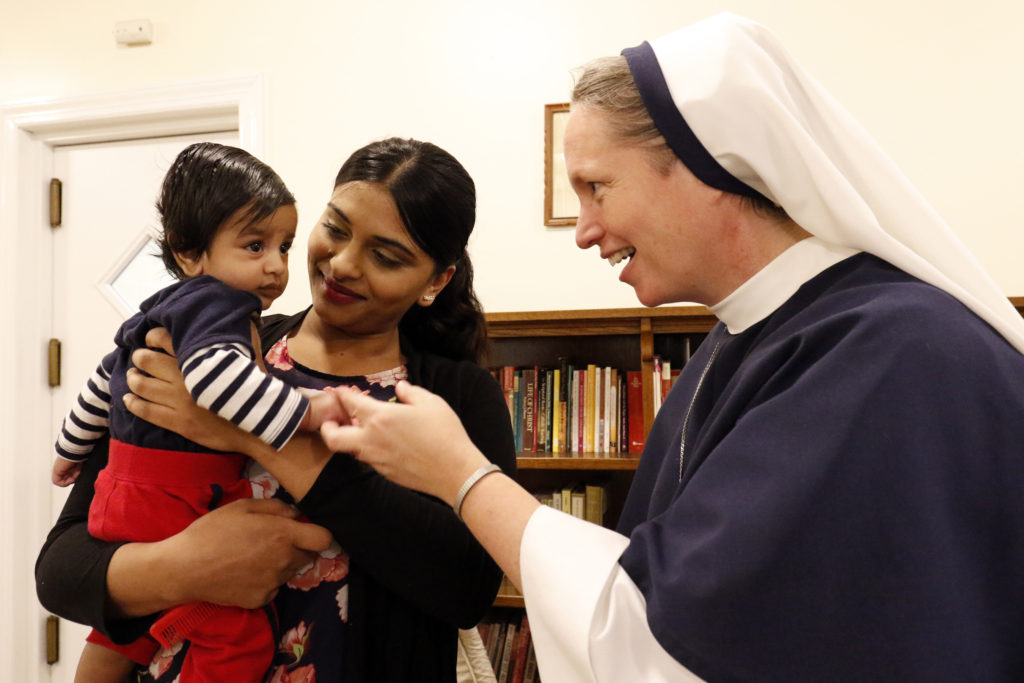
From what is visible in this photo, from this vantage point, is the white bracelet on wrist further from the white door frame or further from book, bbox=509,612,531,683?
the white door frame

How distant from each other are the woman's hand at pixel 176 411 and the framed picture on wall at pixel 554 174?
206 centimetres

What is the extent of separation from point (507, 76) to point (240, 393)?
2.40m

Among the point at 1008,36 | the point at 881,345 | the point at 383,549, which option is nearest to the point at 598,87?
the point at 881,345

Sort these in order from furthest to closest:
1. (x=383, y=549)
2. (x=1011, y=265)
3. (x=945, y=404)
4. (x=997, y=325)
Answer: (x=1011, y=265), (x=383, y=549), (x=997, y=325), (x=945, y=404)

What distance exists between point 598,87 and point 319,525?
0.80 m

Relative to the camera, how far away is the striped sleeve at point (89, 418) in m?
1.34

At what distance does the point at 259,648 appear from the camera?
1171mm

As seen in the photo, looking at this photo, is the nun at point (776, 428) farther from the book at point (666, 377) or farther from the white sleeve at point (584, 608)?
the book at point (666, 377)

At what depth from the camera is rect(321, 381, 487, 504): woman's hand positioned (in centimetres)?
107

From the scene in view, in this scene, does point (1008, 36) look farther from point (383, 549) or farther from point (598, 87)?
point (383, 549)

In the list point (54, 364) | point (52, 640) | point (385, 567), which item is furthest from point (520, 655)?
point (54, 364)

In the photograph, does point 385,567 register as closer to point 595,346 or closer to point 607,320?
point 607,320

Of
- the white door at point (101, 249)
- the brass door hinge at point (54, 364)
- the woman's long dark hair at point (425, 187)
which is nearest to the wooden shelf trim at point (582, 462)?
the woman's long dark hair at point (425, 187)

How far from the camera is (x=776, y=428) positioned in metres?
0.89
